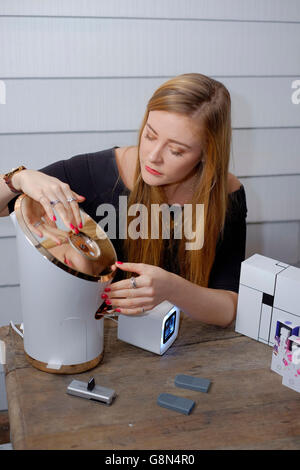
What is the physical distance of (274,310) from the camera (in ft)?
3.16

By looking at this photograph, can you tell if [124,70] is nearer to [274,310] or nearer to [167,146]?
[167,146]

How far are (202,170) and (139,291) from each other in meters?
0.39

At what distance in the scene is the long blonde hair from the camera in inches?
41.3

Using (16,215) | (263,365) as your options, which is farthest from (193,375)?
(16,215)

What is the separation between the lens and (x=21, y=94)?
1.42 meters

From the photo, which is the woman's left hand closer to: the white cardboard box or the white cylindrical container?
the white cylindrical container

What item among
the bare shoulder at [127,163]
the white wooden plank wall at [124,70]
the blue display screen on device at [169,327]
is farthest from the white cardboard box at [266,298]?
the white wooden plank wall at [124,70]

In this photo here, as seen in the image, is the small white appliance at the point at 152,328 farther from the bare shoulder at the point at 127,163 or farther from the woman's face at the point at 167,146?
the bare shoulder at the point at 127,163

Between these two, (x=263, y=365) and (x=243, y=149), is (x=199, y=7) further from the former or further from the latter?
(x=263, y=365)

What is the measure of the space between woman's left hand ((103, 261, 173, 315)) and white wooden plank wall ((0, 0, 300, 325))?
0.72 m

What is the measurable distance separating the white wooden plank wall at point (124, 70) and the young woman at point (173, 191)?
0.23 metres

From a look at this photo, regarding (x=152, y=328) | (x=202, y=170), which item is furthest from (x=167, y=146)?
(x=152, y=328)

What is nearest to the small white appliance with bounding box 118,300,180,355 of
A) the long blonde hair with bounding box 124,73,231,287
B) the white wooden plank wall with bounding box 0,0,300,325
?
the long blonde hair with bounding box 124,73,231,287

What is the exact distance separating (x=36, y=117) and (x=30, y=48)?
19cm
